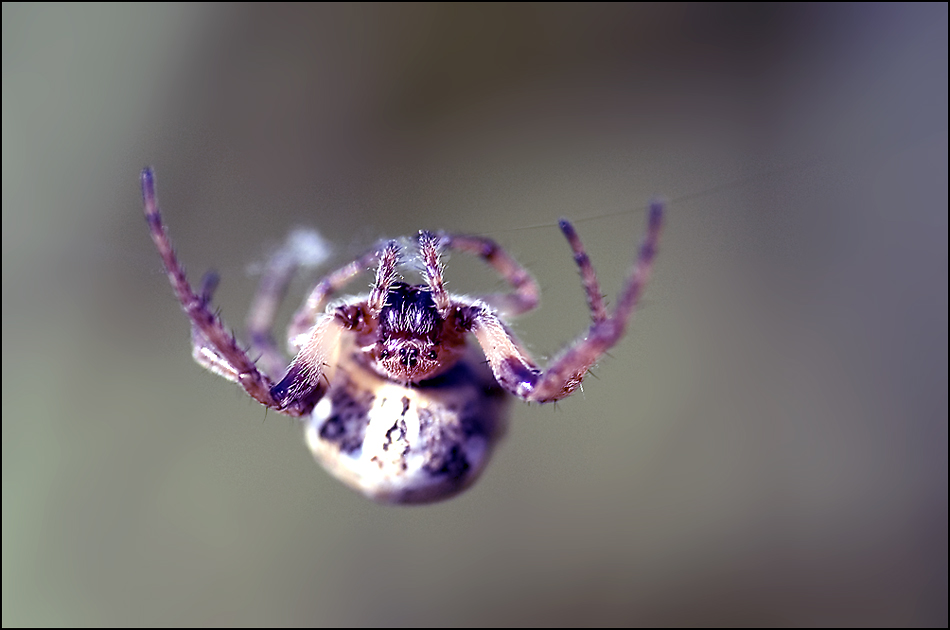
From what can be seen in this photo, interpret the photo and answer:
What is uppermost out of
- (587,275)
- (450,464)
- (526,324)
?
(526,324)

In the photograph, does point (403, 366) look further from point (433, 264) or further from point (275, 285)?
point (275, 285)

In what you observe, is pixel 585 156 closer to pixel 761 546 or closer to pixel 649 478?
pixel 649 478

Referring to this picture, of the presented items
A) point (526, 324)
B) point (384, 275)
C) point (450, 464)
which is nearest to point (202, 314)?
point (384, 275)

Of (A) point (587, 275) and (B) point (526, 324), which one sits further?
(B) point (526, 324)

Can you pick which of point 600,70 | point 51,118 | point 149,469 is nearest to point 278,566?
point 149,469

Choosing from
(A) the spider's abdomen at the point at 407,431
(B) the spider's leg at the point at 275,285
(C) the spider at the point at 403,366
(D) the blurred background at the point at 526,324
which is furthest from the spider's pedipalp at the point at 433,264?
(D) the blurred background at the point at 526,324

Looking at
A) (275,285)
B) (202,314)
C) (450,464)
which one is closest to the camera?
(202,314)

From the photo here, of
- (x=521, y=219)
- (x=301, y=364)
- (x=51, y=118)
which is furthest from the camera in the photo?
(x=51, y=118)

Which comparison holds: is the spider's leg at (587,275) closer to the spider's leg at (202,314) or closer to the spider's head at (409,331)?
the spider's head at (409,331)
